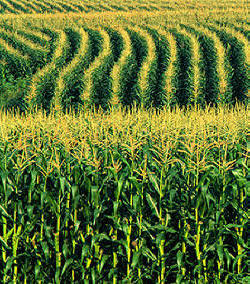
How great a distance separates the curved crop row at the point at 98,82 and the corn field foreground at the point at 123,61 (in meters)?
0.05

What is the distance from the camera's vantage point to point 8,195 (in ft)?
15.5

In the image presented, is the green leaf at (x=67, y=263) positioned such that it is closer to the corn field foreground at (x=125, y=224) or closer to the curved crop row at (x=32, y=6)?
the corn field foreground at (x=125, y=224)

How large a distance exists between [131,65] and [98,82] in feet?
9.49

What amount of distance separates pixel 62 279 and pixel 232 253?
248cm

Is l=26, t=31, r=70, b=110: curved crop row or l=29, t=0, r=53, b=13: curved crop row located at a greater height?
l=29, t=0, r=53, b=13: curved crop row

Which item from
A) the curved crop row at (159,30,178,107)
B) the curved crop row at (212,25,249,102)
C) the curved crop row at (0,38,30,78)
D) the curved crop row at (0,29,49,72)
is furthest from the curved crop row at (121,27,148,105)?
the curved crop row at (0,38,30,78)

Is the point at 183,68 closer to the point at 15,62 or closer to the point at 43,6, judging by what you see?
the point at 15,62

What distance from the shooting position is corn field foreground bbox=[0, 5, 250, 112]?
17.6 metres

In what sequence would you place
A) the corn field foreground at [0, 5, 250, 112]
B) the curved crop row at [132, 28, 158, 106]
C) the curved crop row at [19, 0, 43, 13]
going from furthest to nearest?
the curved crop row at [19, 0, 43, 13] < the corn field foreground at [0, 5, 250, 112] < the curved crop row at [132, 28, 158, 106]

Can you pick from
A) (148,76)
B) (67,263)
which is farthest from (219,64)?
(67,263)

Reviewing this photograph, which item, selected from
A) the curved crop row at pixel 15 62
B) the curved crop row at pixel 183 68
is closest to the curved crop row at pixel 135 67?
the curved crop row at pixel 183 68

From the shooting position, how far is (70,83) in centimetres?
1855

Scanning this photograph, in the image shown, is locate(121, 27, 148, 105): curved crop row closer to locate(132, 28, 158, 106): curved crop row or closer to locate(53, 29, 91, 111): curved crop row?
locate(132, 28, 158, 106): curved crop row

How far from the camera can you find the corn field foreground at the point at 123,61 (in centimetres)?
1764
